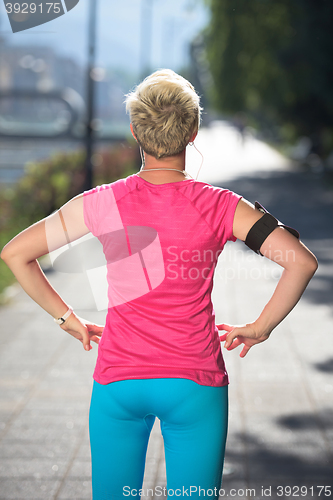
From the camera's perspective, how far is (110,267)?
183 centimetres

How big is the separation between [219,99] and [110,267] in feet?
89.5

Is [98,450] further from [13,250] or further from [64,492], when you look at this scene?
[64,492]

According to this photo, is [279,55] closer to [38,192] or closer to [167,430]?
[38,192]

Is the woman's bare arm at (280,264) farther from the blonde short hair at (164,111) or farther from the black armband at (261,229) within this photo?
the blonde short hair at (164,111)

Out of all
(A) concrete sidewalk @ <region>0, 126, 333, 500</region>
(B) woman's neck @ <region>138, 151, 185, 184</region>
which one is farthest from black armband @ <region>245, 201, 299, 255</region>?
(A) concrete sidewalk @ <region>0, 126, 333, 500</region>

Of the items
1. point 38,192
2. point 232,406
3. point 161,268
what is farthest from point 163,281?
point 38,192

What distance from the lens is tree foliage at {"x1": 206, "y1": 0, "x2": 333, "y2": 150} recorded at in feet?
55.5

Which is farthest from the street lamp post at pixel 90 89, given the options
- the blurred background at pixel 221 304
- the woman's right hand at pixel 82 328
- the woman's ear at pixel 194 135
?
the woman's ear at pixel 194 135

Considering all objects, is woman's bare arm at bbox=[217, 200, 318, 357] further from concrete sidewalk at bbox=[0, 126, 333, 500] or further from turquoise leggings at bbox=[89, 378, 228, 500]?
concrete sidewalk at bbox=[0, 126, 333, 500]

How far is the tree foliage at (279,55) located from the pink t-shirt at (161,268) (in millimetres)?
14677

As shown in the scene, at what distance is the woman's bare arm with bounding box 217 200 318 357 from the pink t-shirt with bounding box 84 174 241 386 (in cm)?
5

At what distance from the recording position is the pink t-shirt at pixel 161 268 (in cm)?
175

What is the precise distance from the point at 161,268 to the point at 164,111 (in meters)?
0.45

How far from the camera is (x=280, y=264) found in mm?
1896
